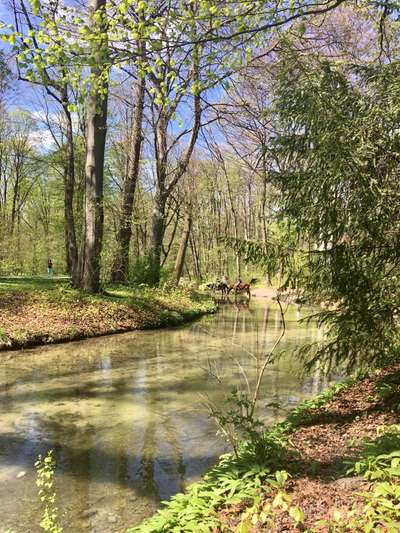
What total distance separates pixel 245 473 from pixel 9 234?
34959 millimetres

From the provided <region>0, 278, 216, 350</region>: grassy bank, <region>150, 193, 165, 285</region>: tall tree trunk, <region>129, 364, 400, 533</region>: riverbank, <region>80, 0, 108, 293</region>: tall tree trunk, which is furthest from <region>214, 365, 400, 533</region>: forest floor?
<region>150, 193, 165, 285</region>: tall tree trunk

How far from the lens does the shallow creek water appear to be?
4203mm

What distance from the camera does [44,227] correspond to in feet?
137

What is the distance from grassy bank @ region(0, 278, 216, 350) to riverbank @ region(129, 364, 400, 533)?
825cm

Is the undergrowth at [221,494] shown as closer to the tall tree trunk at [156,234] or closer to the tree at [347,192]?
the tree at [347,192]

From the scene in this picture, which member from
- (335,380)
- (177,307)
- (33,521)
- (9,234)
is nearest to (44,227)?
(9,234)

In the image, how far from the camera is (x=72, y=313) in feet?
43.4

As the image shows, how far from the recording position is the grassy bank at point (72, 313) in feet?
38.2

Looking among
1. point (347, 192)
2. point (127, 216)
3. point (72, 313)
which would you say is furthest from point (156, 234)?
point (347, 192)

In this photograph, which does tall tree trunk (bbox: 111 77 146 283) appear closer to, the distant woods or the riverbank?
the distant woods

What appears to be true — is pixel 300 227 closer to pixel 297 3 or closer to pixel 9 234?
pixel 297 3

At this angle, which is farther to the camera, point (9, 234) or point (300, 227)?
point (9, 234)

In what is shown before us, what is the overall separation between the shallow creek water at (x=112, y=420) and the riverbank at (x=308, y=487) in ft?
2.45

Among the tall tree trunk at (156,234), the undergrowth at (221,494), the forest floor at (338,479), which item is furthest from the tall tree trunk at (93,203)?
the undergrowth at (221,494)
